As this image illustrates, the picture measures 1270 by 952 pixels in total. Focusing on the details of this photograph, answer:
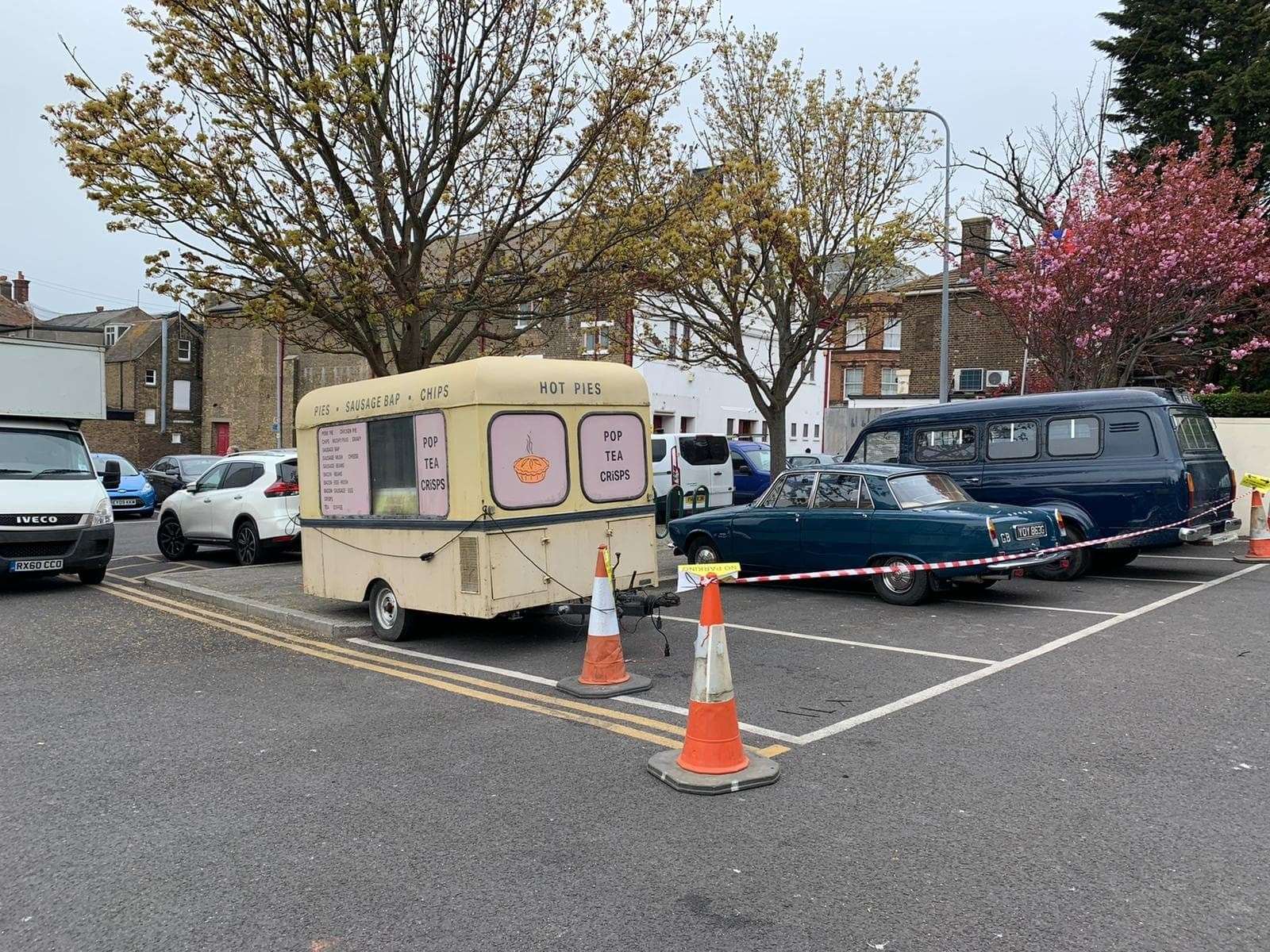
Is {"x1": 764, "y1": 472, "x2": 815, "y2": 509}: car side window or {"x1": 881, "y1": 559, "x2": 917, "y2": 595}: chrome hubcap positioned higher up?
{"x1": 764, "y1": 472, "x2": 815, "y2": 509}: car side window

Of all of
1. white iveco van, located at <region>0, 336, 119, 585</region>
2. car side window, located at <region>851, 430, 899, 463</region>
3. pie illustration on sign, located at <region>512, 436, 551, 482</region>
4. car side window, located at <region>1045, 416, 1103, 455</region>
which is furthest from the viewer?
car side window, located at <region>851, 430, 899, 463</region>

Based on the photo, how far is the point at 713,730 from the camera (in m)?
4.94

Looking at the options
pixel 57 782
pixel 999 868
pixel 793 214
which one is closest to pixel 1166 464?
pixel 793 214

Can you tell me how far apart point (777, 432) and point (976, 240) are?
69.8ft

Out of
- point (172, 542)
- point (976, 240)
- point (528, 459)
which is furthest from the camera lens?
point (976, 240)

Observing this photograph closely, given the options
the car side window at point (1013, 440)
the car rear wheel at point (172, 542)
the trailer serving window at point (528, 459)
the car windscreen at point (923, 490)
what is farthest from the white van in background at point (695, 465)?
the trailer serving window at point (528, 459)

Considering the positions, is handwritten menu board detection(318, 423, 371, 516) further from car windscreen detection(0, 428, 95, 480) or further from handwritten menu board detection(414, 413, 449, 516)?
car windscreen detection(0, 428, 95, 480)

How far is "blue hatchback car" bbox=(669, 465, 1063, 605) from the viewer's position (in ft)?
31.6

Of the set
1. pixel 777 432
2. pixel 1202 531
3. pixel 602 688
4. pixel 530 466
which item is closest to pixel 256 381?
pixel 777 432

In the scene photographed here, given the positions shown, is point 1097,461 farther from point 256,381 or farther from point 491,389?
point 256,381

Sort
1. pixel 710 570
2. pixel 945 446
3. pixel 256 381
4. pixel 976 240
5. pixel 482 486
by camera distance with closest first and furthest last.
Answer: pixel 710 570
pixel 482 486
pixel 945 446
pixel 976 240
pixel 256 381

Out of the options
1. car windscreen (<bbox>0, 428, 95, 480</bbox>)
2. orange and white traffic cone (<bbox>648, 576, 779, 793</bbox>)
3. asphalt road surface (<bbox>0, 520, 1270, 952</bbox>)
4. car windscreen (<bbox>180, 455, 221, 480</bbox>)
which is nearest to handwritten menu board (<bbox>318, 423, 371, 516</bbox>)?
asphalt road surface (<bbox>0, 520, 1270, 952</bbox>)

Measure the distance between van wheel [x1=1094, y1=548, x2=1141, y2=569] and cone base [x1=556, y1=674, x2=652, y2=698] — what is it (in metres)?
8.59

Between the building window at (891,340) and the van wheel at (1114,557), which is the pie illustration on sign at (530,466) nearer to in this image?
the van wheel at (1114,557)
